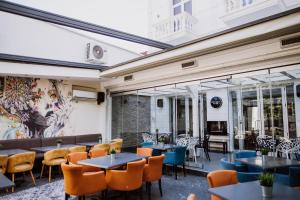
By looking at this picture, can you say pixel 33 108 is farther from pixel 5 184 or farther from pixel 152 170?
pixel 5 184

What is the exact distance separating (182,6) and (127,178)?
9073 millimetres

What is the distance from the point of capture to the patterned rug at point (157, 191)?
4793 mm

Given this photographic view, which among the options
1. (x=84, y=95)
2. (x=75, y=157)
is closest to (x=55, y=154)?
(x=75, y=157)

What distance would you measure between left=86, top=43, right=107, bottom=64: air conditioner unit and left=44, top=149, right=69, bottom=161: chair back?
4.05 metres

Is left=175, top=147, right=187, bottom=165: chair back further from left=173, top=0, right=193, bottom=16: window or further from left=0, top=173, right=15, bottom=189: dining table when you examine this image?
left=173, top=0, right=193, bottom=16: window

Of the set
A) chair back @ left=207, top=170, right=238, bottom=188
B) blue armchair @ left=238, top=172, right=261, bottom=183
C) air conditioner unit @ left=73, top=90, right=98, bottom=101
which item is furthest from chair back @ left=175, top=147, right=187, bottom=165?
air conditioner unit @ left=73, top=90, right=98, bottom=101

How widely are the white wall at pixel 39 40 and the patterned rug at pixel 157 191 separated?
4.33 metres

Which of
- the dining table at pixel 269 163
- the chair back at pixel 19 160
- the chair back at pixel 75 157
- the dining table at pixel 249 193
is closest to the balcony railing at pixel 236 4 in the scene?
the dining table at pixel 269 163

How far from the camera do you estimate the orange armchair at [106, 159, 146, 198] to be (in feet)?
13.3

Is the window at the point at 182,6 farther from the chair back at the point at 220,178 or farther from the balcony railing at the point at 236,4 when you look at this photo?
the chair back at the point at 220,178

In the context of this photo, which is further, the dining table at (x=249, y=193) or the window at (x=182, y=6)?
the window at (x=182, y=6)

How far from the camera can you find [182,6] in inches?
425

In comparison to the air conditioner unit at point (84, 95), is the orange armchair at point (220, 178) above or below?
below

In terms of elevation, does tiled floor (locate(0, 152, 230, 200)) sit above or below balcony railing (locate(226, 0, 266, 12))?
below
